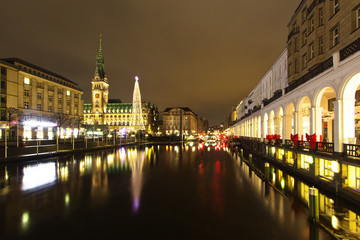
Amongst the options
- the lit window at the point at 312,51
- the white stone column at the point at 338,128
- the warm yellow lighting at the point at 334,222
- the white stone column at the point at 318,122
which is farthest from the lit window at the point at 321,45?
the warm yellow lighting at the point at 334,222

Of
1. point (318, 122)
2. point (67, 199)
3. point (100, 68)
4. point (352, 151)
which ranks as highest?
point (100, 68)

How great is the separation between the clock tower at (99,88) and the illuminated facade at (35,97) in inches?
2781

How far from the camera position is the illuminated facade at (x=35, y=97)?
169 feet

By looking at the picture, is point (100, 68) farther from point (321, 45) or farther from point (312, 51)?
point (321, 45)

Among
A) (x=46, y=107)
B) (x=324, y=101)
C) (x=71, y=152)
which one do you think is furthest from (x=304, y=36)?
(x=46, y=107)

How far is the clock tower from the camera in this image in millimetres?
149000

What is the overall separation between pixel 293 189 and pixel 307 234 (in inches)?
242

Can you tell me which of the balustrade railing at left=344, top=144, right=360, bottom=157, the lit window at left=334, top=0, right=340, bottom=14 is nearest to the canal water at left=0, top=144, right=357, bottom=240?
the balustrade railing at left=344, top=144, right=360, bottom=157

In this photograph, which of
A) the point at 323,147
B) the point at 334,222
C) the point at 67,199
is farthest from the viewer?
the point at 323,147

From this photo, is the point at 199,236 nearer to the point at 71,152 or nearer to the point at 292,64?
the point at 292,64

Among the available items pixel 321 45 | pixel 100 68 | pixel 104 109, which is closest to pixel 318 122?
pixel 321 45

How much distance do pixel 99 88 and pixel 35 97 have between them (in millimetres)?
90070

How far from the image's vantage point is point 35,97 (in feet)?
204

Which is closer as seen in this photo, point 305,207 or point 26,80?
point 305,207
